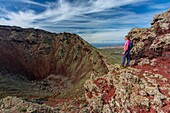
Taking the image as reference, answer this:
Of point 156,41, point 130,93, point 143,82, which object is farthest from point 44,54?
point 143,82

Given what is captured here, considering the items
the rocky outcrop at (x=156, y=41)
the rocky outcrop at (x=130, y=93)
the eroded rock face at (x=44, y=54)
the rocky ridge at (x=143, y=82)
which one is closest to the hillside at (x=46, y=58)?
the eroded rock face at (x=44, y=54)

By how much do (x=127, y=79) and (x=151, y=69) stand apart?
289 centimetres

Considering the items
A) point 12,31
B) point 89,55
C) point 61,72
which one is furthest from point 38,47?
point 89,55

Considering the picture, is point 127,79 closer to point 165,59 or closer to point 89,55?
point 165,59

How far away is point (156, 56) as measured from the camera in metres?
20.7

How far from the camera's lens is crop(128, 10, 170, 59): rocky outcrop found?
20.3 meters

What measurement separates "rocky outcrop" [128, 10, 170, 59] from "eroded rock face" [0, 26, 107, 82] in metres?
39.1

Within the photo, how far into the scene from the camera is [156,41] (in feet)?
69.6

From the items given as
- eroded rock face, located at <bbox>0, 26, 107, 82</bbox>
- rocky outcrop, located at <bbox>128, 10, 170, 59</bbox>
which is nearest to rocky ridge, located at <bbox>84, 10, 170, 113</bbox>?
rocky outcrop, located at <bbox>128, 10, 170, 59</bbox>

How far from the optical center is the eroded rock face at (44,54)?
7438 cm

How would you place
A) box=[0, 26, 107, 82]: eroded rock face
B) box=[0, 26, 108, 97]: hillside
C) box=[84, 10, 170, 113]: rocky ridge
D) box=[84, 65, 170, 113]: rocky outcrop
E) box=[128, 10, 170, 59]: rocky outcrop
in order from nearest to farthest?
box=[84, 65, 170, 113]: rocky outcrop
box=[84, 10, 170, 113]: rocky ridge
box=[128, 10, 170, 59]: rocky outcrop
box=[0, 26, 108, 97]: hillside
box=[0, 26, 107, 82]: eroded rock face

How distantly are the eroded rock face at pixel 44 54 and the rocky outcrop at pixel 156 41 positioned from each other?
39.1 m

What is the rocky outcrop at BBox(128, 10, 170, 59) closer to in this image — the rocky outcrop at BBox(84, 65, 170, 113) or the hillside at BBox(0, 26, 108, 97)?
the rocky outcrop at BBox(84, 65, 170, 113)

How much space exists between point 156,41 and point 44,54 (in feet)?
246
